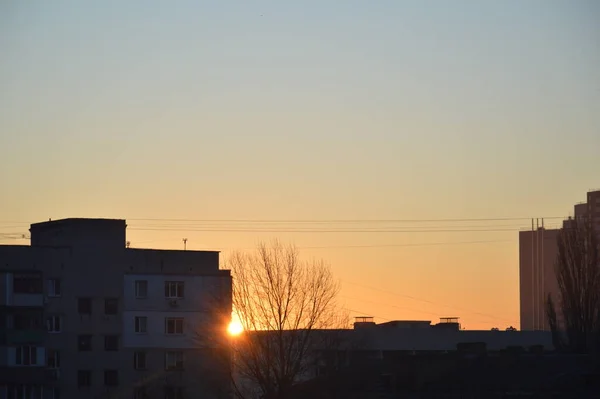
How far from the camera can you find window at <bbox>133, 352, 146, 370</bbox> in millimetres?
93206

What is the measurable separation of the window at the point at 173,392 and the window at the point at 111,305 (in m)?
7.07

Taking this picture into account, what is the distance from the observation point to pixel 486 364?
6412 centimetres

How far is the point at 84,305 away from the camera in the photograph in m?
92.5

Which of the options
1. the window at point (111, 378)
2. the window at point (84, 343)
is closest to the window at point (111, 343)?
the window at point (84, 343)

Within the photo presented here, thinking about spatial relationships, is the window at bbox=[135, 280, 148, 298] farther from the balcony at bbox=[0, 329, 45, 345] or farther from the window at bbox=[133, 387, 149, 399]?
the balcony at bbox=[0, 329, 45, 345]

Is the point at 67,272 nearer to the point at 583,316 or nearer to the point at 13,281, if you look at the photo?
the point at 13,281

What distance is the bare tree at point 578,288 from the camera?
279 ft

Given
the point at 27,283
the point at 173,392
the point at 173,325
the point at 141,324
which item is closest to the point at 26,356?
the point at 27,283

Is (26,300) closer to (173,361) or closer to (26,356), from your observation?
(26,356)

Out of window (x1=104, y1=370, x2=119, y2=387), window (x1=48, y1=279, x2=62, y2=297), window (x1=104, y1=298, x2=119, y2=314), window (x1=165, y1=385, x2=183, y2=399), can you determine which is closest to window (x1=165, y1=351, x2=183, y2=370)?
window (x1=165, y1=385, x2=183, y2=399)

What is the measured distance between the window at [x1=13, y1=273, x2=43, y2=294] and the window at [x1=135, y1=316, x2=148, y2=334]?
800cm

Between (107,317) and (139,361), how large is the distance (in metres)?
4.14

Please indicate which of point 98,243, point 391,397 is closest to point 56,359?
point 98,243

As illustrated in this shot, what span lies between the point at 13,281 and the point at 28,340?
444cm
